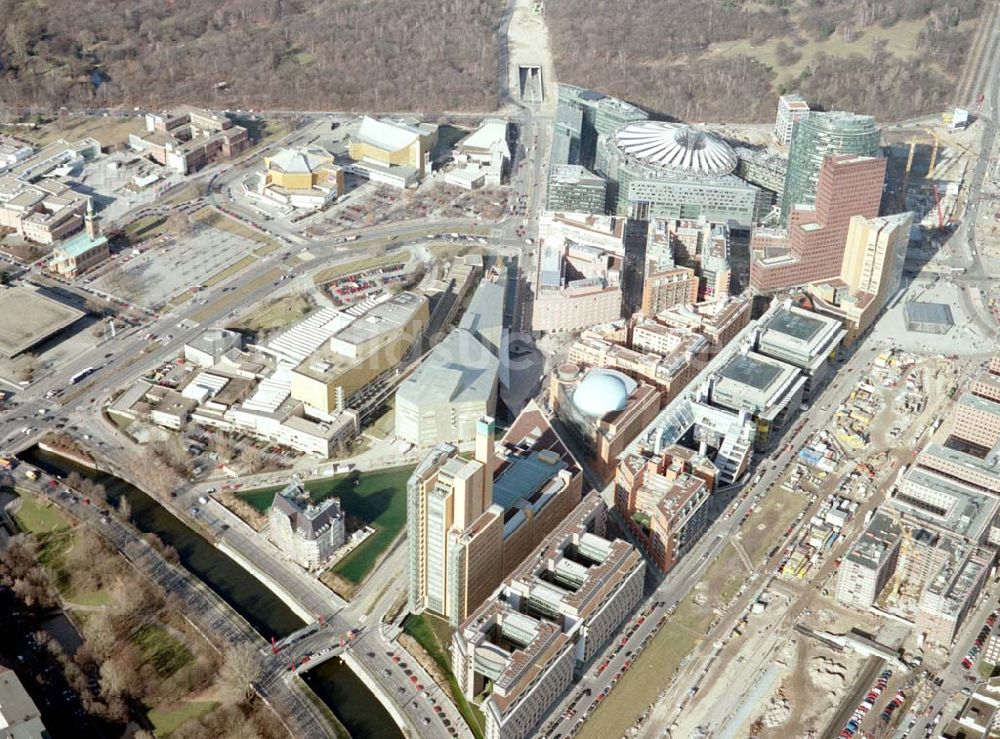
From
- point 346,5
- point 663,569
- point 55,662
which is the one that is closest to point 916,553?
point 663,569

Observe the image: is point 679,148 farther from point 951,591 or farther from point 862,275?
point 951,591

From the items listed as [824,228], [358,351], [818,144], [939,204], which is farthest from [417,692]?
[939,204]

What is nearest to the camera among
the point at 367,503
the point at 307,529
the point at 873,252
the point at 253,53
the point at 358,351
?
the point at 307,529

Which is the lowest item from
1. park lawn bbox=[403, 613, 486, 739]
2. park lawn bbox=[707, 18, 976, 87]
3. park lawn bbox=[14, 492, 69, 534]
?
park lawn bbox=[403, 613, 486, 739]

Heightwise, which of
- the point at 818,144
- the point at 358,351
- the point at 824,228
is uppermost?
the point at 818,144

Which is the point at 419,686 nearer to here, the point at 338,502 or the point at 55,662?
the point at 338,502

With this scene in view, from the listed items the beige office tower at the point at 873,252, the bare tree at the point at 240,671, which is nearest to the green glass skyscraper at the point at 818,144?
the beige office tower at the point at 873,252

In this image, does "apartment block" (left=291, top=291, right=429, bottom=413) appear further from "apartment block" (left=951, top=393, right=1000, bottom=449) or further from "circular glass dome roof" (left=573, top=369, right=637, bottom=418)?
"apartment block" (left=951, top=393, right=1000, bottom=449)

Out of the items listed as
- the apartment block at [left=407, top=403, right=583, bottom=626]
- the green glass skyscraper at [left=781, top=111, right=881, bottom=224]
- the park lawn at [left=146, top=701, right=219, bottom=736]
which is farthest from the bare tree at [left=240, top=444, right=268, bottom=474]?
the green glass skyscraper at [left=781, top=111, right=881, bottom=224]
